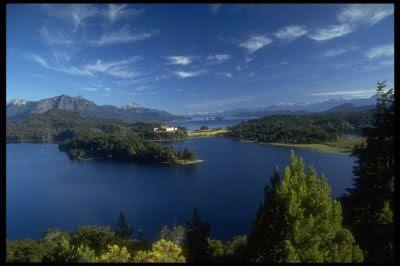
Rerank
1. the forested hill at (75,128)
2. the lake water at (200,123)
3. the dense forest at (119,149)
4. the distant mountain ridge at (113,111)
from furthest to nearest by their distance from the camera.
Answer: the lake water at (200,123), the distant mountain ridge at (113,111), the forested hill at (75,128), the dense forest at (119,149)

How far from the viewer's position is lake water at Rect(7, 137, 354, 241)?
22.2 m

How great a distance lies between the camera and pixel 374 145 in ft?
24.4

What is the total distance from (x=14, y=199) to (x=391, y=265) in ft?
92.1

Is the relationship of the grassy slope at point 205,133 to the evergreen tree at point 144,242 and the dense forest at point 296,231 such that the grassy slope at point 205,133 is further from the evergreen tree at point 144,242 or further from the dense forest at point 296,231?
the dense forest at point 296,231

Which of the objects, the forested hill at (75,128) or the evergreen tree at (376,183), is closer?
the evergreen tree at (376,183)

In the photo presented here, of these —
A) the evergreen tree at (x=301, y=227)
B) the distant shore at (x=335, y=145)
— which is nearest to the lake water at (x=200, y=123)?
the distant shore at (x=335, y=145)

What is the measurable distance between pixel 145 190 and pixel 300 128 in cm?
3875

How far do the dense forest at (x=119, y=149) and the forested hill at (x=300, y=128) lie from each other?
20.9 metres

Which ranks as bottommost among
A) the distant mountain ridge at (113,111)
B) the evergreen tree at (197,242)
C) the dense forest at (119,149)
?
the evergreen tree at (197,242)

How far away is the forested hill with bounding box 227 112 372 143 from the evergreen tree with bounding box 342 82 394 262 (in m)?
42.7

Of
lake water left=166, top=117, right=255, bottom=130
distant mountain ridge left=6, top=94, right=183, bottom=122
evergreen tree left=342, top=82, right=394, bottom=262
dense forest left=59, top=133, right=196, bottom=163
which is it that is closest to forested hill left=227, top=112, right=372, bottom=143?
lake water left=166, top=117, right=255, bottom=130

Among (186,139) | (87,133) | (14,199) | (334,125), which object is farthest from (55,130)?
(334,125)

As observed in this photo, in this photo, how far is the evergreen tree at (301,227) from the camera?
200 inches
